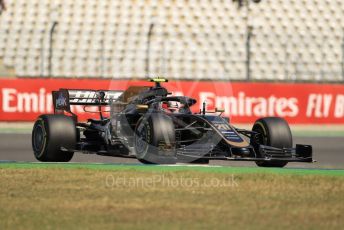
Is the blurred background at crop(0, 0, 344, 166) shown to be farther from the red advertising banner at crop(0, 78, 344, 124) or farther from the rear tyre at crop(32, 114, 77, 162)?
the rear tyre at crop(32, 114, 77, 162)

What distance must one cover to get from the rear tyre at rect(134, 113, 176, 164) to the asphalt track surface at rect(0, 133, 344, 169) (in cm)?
152

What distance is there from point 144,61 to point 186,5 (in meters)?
3.79

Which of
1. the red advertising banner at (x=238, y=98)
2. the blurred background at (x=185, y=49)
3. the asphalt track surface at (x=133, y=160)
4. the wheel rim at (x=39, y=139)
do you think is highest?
the blurred background at (x=185, y=49)

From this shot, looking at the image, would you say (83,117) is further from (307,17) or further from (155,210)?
(155,210)

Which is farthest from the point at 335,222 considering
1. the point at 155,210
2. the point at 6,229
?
the point at 6,229

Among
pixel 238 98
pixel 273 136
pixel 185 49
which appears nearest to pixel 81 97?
pixel 273 136

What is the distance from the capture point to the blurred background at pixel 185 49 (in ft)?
82.2

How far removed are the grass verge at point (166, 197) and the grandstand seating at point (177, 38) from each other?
46.4 ft

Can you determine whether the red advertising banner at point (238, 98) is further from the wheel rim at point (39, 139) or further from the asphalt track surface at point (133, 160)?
the wheel rim at point (39, 139)

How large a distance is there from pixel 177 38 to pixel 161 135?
16.1m

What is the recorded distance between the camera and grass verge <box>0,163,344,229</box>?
790 cm

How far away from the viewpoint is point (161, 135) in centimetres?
1220

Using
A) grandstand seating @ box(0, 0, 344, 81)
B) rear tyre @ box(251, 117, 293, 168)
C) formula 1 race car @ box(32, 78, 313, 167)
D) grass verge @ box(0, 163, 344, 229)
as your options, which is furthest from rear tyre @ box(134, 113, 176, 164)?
grandstand seating @ box(0, 0, 344, 81)

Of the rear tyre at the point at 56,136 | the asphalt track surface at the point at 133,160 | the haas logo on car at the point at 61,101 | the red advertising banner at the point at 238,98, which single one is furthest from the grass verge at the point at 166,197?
the red advertising banner at the point at 238,98
